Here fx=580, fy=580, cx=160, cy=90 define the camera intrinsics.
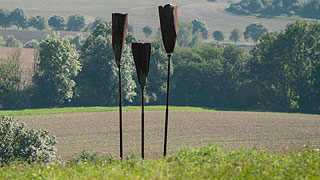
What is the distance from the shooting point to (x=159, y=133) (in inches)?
2114

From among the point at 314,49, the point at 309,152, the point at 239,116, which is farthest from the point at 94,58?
the point at 309,152

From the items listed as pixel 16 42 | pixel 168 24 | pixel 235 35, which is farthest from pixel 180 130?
pixel 235 35

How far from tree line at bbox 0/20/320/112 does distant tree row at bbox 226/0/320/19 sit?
91417 mm

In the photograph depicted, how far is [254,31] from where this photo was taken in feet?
546

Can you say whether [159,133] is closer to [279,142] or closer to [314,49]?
[279,142]

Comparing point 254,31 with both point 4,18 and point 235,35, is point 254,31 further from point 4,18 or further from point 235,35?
point 4,18

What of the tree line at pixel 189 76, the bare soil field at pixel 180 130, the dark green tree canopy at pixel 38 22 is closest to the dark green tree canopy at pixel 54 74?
the tree line at pixel 189 76

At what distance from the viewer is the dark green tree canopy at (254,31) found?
164000mm

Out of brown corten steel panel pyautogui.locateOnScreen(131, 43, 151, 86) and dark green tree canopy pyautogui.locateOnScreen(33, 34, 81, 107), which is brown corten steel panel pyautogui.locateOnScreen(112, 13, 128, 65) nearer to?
brown corten steel panel pyautogui.locateOnScreen(131, 43, 151, 86)

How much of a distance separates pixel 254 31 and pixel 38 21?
2467 inches

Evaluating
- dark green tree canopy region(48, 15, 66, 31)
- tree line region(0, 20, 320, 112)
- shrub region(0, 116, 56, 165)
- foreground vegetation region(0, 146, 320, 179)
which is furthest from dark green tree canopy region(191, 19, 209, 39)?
foreground vegetation region(0, 146, 320, 179)

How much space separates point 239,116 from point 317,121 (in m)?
9.03

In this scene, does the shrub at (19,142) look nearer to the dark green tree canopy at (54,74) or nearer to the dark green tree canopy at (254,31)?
the dark green tree canopy at (54,74)

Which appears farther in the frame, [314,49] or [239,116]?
[314,49]
